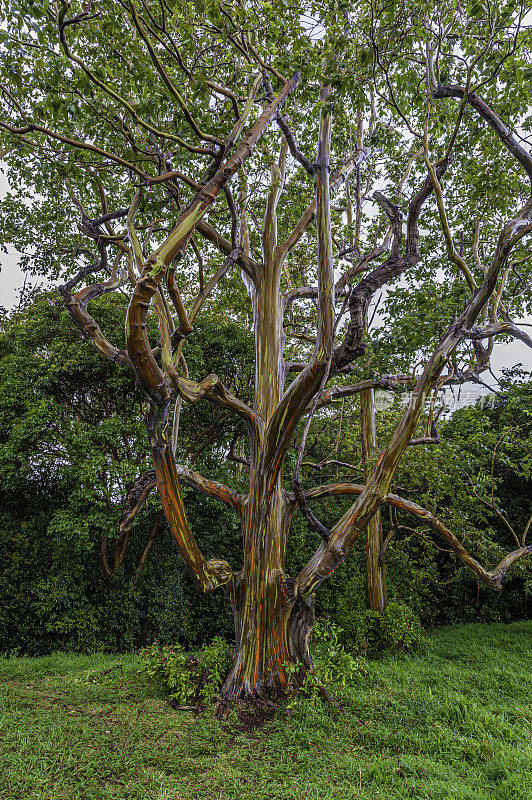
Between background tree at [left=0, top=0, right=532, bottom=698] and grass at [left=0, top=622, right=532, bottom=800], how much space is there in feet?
2.64

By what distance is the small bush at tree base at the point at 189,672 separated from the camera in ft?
14.3

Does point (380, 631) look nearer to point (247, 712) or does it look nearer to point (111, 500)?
point (247, 712)

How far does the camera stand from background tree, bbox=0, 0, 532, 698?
3211 mm

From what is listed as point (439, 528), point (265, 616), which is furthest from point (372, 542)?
point (265, 616)

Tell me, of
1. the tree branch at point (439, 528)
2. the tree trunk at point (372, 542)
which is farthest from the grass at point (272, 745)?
the tree trunk at point (372, 542)

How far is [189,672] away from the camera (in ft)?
14.8

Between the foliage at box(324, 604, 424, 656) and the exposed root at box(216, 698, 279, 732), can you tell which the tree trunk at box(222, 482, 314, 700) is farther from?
the foliage at box(324, 604, 424, 656)

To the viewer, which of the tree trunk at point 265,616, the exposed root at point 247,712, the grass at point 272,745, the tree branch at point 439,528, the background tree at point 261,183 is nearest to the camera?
the grass at point 272,745

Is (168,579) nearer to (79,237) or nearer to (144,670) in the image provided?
(144,670)

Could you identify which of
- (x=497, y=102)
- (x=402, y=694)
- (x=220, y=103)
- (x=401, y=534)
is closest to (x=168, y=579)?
(x=402, y=694)

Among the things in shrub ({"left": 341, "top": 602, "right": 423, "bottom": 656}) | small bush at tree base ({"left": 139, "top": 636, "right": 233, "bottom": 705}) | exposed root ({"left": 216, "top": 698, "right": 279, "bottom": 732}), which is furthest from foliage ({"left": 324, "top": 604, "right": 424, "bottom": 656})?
exposed root ({"left": 216, "top": 698, "right": 279, "bottom": 732})

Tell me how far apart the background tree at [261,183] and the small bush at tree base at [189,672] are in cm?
26

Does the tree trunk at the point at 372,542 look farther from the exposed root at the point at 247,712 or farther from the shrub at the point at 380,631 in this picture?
the exposed root at the point at 247,712

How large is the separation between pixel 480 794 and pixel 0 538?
685 centimetres
